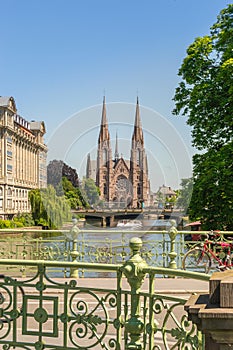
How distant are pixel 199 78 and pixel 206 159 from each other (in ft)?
12.5

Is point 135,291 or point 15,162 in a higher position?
point 15,162

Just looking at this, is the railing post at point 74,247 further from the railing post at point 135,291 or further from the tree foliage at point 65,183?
the tree foliage at point 65,183

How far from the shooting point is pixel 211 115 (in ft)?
70.5

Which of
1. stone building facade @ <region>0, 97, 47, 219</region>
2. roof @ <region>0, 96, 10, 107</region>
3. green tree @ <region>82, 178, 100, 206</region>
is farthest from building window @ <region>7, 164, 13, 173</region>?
green tree @ <region>82, 178, 100, 206</region>

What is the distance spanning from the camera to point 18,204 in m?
83.2

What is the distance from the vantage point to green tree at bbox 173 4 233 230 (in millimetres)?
19375

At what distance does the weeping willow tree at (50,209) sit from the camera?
5456 cm

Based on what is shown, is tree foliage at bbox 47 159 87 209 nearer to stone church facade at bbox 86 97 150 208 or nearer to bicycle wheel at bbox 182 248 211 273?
stone church facade at bbox 86 97 150 208

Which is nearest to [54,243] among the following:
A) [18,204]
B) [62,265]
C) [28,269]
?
[28,269]

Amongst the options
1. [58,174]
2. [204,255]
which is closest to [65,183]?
[58,174]

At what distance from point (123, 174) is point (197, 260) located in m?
65.1

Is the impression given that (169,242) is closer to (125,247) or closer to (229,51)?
(125,247)

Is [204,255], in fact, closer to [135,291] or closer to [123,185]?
[135,291]

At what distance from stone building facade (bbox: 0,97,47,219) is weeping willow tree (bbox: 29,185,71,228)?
11.2 metres
